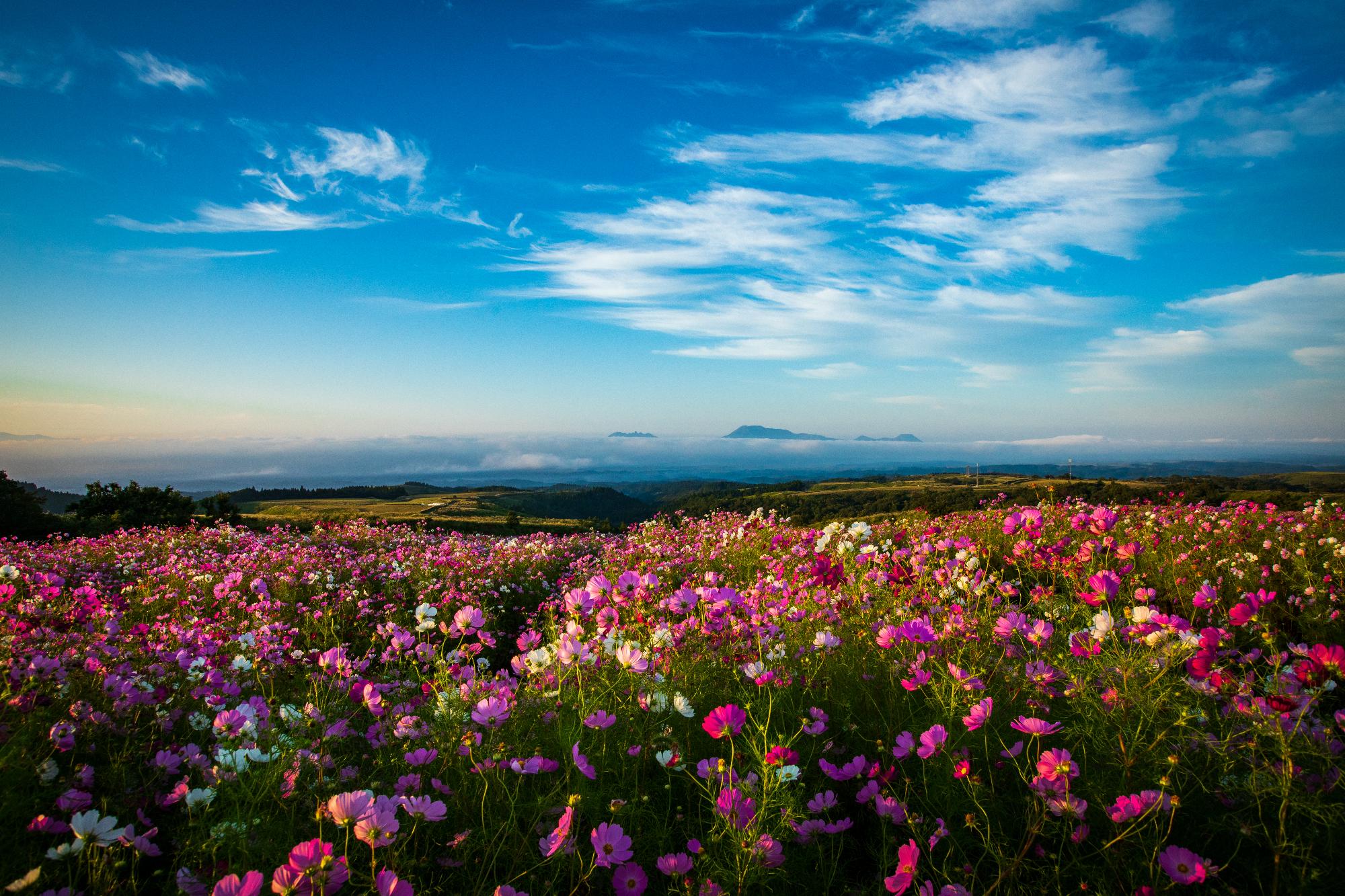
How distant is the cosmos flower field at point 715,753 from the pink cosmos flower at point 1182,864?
0.01m

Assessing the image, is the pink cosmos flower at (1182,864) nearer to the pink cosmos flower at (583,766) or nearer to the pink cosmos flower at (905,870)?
the pink cosmos flower at (905,870)

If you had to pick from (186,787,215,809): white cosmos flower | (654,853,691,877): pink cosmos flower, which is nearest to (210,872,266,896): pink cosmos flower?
(186,787,215,809): white cosmos flower

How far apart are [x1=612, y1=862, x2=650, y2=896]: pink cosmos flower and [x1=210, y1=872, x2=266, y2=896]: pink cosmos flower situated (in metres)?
1.01

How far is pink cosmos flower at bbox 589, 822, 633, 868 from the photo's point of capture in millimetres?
1863

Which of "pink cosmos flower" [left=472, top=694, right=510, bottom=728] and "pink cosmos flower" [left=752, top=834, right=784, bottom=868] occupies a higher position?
"pink cosmos flower" [left=472, top=694, right=510, bottom=728]

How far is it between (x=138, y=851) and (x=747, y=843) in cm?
201

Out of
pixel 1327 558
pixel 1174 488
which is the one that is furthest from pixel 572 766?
pixel 1174 488

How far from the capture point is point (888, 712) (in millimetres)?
3109

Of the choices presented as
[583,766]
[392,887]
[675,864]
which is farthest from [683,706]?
[392,887]

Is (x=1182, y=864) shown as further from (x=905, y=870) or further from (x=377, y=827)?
(x=377, y=827)

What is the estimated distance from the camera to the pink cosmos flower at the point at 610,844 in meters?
1.86

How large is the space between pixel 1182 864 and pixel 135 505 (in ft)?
79.4

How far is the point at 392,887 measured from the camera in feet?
5.16

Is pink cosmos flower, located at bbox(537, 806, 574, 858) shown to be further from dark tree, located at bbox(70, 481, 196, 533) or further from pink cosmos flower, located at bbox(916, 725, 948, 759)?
dark tree, located at bbox(70, 481, 196, 533)
